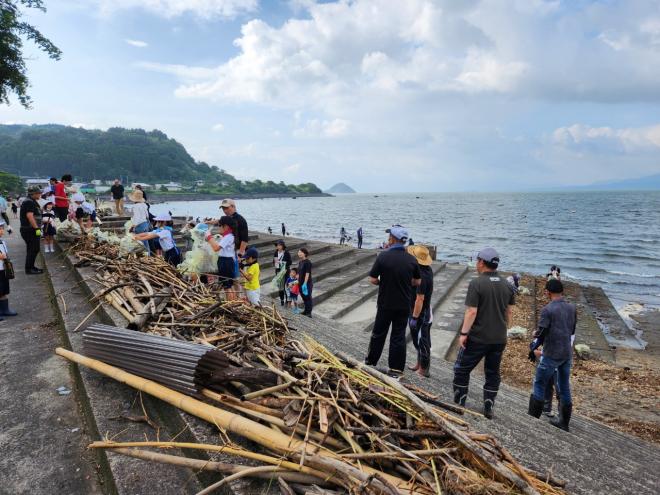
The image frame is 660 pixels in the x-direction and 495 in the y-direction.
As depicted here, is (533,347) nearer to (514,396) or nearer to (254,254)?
(514,396)

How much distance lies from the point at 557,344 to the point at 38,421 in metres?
5.63

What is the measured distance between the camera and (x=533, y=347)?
4.80 meters

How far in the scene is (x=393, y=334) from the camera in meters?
4.65

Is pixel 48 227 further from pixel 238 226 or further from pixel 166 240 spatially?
pixel 238 226

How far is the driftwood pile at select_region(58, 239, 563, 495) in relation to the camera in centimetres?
200

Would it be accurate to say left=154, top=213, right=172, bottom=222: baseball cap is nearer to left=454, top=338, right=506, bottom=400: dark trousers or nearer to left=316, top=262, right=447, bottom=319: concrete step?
left=316, top=262, right=447, bottom=319: concrete step

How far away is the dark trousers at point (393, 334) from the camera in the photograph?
457 cm

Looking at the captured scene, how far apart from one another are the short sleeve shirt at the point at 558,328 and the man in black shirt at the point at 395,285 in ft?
5.76

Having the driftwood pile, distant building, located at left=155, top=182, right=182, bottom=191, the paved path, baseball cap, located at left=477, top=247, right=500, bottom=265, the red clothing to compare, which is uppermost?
distant building, located at left=155, top=182, right=182, bottom=191

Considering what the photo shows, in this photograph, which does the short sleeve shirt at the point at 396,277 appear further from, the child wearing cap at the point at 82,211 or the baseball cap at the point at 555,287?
the child wearing cap at the point at 82,211

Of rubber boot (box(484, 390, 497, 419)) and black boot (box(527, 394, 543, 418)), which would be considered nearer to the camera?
rubber boot (box(484, 390, 497, 419))

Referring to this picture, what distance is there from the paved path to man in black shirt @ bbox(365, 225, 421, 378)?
318cm

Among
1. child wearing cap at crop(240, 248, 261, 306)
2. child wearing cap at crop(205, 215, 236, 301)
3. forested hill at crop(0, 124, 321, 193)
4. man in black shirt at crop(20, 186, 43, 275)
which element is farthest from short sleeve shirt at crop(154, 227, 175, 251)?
forested hill at crop(0, 124, 321, 193)

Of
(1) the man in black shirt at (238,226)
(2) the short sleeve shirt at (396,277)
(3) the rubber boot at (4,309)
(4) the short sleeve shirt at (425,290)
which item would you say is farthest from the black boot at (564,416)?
(3) the rubber boot at (4,309)
